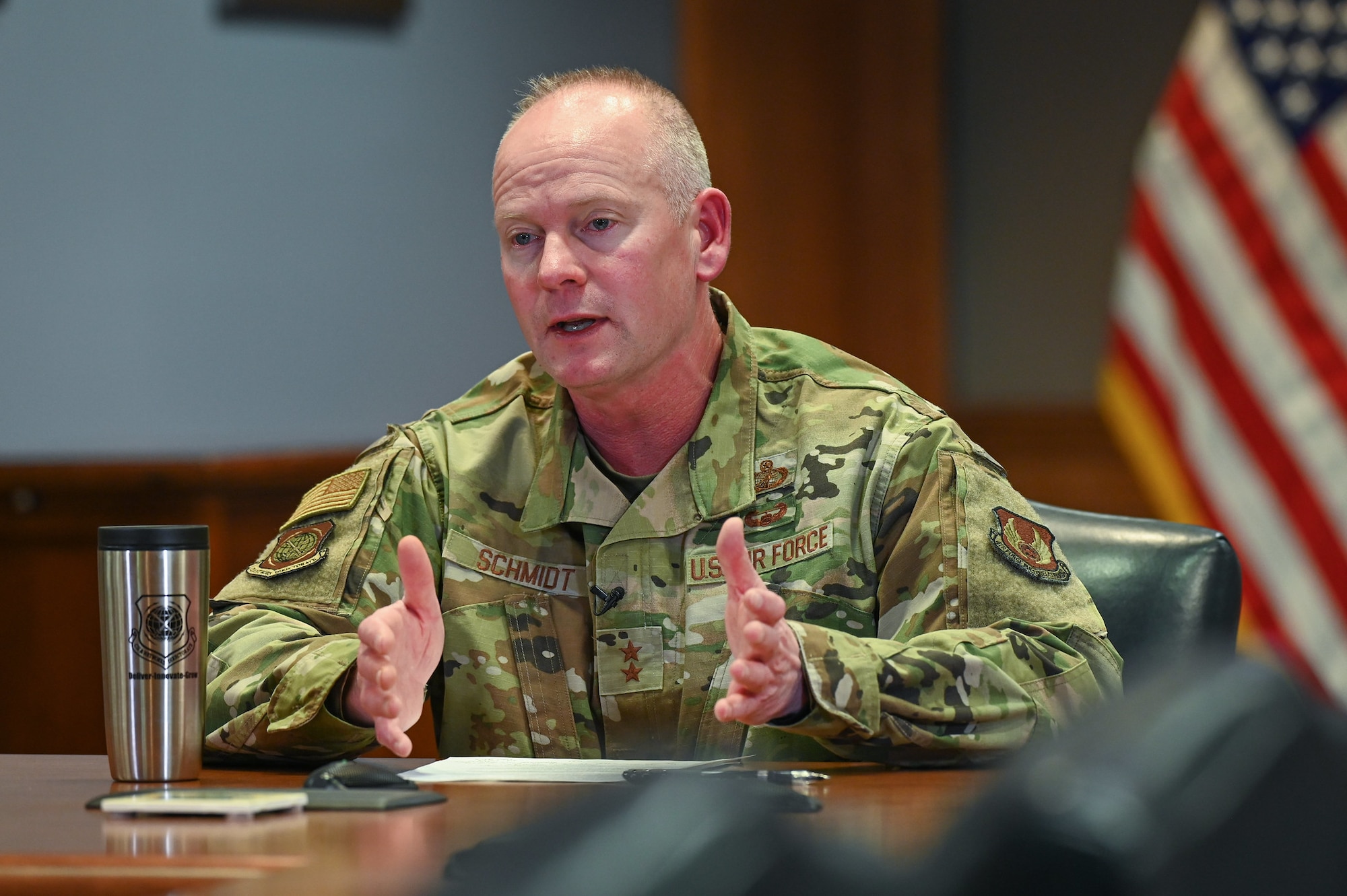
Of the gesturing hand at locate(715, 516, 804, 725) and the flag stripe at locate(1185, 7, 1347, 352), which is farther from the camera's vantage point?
the flag stripe at locate(1185, 7, 1347, 352)

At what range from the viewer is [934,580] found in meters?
1.65

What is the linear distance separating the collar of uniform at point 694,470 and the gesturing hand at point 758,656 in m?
0.41

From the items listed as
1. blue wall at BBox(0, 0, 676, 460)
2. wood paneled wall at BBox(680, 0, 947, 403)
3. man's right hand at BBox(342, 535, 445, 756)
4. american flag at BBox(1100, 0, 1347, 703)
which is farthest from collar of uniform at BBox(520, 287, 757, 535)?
wood paneled wall at BBox(680, 0, 947, 403)

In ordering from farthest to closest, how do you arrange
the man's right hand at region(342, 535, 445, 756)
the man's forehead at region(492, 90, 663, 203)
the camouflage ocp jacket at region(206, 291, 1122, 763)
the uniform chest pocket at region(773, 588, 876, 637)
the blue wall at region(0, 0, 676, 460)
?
1. the blue wall at region(0, 0, 676, 460)
2. the man's forehead at region(492, 90, 663, 203)
3. the uniform chest pocket at region(773, 588, 876, 637)
4. the camouflage ocp jacket at region(206, 291, 1122, 763)
5. the man's right hand at region(342, 535, 445, 756)

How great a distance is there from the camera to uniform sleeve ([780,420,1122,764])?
4.60 feet

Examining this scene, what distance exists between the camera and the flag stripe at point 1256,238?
321cm

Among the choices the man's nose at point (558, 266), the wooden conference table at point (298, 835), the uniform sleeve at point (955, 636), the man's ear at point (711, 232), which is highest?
the man's ear at point (711, 232)

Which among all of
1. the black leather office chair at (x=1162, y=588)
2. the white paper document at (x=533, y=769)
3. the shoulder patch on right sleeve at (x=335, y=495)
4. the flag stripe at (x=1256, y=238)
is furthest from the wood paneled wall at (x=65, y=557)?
the flag stripe at (x=1256, y=238)

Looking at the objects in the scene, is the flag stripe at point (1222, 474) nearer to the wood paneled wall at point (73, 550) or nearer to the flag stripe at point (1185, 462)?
the flag stripe at point (1185, 462)

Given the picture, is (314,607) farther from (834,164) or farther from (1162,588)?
(834,164)

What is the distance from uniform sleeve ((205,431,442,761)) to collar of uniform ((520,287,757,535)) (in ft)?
0.49

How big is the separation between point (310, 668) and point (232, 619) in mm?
225

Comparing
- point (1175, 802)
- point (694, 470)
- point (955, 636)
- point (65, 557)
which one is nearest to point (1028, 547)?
point (955, 636)

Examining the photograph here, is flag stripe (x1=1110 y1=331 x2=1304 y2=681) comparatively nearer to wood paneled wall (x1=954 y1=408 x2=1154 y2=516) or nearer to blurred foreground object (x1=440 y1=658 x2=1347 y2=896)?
wood paneled wall (x1=954 y1=408 x2=1154 y2=516)
